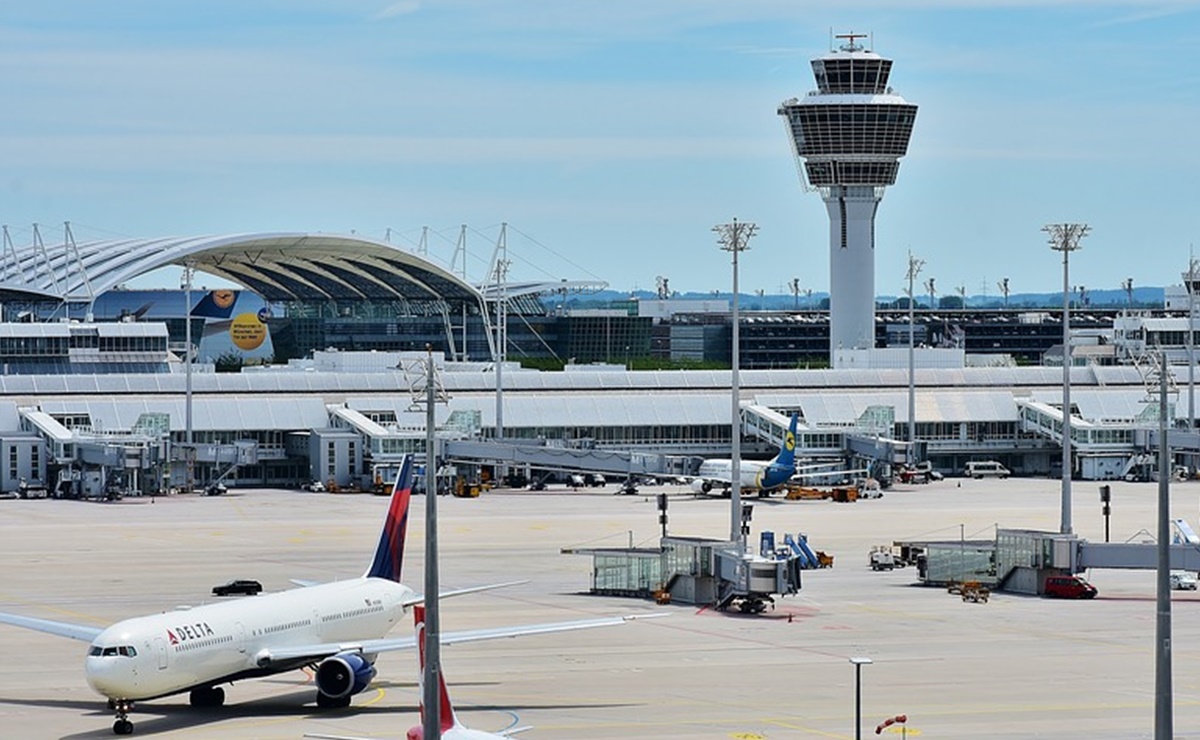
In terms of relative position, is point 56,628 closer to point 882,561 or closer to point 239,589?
point 239,589

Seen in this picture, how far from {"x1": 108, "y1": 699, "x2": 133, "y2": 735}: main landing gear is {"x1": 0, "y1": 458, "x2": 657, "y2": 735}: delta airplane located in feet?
0.07

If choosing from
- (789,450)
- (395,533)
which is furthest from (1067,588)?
(789,450)

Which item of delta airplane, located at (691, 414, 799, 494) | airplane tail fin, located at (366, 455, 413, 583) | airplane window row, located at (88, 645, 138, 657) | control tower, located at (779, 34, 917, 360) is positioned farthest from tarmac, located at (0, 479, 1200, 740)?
control tower, located at (779, 34, 917, 360)

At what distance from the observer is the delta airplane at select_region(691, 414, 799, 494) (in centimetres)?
12144

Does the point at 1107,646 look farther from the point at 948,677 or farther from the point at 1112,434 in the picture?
the point at 1112,434

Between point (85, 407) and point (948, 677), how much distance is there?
295 ft

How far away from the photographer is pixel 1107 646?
63125 millimetres

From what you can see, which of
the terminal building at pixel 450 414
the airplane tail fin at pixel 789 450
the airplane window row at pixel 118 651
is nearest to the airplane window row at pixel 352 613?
the airplane window row at pixel 118 651

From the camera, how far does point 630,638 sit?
65000mm

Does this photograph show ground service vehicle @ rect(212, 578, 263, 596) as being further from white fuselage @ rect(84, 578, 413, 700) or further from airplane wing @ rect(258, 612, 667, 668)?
airplane wing @ rect(258, 612, 667, 668)

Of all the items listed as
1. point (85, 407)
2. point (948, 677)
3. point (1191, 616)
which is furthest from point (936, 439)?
point (948, 677)

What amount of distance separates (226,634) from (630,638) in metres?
18.4

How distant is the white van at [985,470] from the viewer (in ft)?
480

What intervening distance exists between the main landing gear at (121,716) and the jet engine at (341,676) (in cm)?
464
